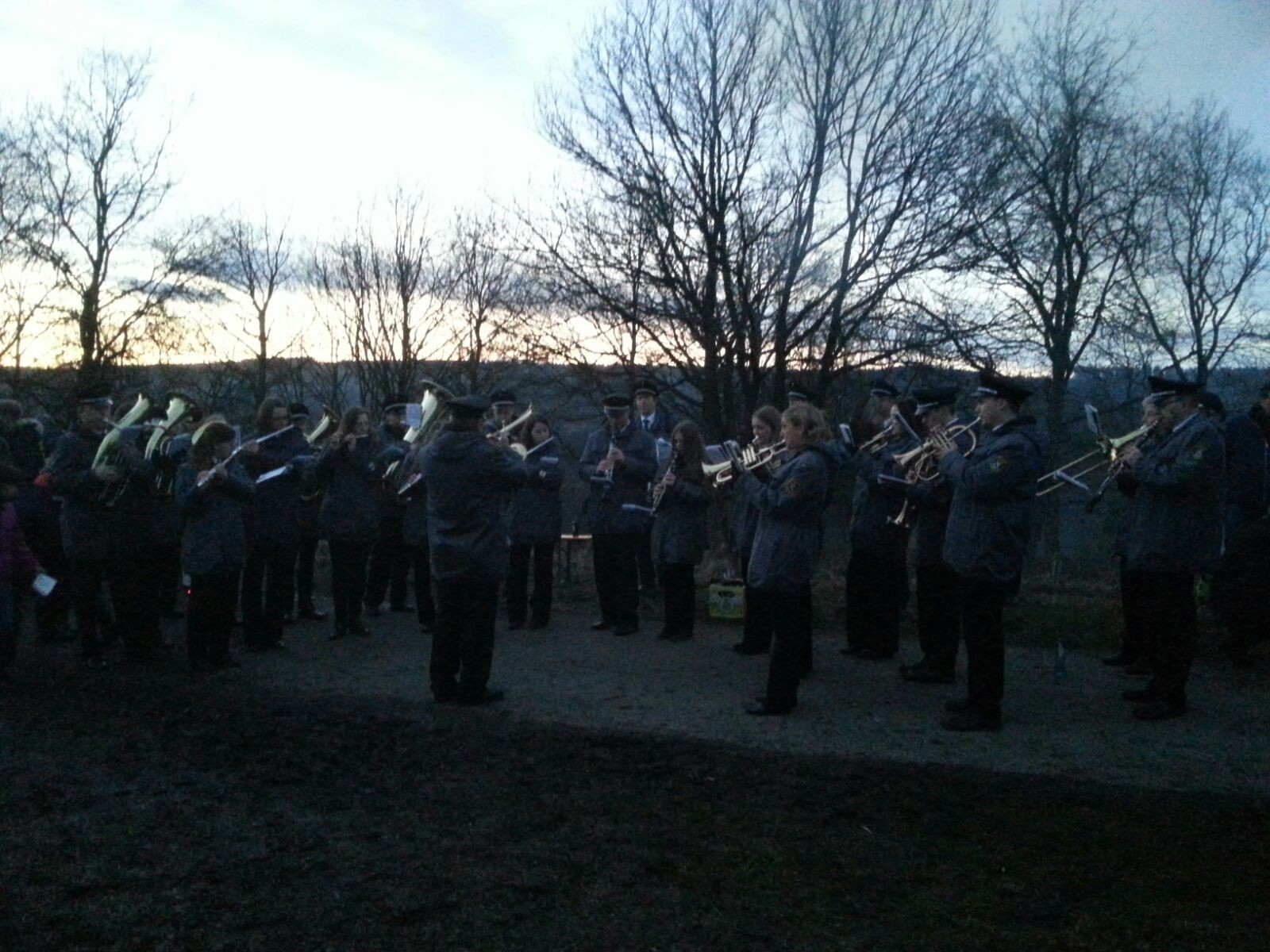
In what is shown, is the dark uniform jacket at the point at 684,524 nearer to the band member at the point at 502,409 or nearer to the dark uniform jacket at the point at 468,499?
the band member at the point at 502,409

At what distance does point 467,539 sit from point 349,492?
289cm

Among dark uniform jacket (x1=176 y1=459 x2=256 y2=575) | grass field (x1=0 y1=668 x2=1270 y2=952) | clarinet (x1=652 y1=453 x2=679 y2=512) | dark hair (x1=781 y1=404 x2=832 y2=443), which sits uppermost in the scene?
dark hair (x1=781 y1=404 x2=832 y2=443)

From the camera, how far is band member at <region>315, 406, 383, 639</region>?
9875 millimetres

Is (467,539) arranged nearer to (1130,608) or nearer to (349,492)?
(349,492)

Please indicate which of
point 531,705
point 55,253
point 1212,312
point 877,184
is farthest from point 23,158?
point 1212,312

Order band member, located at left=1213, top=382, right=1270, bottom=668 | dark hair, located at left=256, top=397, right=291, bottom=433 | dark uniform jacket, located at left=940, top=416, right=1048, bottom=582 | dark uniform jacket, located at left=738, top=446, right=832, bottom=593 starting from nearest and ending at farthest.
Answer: dark uniform jacket, located at left=940, top=416, right=1048, bottom=582
dark uniform jacket, located at left=738, top=446, right=832, bottom=593
band member, located at left=1213, top=382, right=1270, bottom=668
dark hair, located at left=256, top=397, right=291, bottom=433

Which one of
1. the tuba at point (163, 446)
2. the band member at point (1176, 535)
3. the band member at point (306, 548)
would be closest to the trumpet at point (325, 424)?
the band member at point (306, 548)

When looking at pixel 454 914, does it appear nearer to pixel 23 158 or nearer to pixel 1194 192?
pixel 1194 192

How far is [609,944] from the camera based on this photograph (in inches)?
152

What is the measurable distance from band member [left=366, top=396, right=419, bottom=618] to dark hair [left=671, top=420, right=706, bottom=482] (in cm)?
256

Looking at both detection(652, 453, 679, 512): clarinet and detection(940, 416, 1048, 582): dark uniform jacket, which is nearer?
detection(940, 416, 1048, 582): dark uniform jacket

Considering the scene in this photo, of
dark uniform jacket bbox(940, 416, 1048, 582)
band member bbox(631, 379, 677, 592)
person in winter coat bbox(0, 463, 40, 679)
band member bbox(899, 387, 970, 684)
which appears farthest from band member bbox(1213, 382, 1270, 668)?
person in winter coat bbox(0, 463, 40, 679)

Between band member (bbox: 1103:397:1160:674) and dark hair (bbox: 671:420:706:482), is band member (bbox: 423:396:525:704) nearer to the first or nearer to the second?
dark hair (bbox: 671:420:706:482)

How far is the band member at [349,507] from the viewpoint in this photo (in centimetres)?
988
